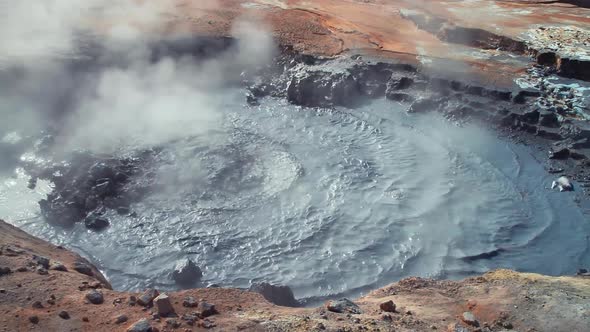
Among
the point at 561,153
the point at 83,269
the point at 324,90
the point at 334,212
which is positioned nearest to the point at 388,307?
the point at 334,212

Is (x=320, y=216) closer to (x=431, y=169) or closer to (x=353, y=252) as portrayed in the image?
(x=353, y=252)

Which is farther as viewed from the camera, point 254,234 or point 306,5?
point 306,5

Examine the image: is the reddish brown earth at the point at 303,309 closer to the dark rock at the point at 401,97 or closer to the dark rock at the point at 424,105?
the dark rock at the point at 424,105

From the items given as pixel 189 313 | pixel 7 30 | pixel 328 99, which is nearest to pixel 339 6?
pixel 328 99

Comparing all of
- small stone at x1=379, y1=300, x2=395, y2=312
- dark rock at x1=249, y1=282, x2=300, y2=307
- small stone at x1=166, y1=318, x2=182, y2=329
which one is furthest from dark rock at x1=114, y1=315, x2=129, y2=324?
small stone at x1=379, y1=300, x2=395, y2=312

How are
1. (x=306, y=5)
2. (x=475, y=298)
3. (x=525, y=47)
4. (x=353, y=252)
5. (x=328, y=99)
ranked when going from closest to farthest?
(x=475, y=298)
(x=353, y=252)
(x=328, y=99)
(x=525, y=47)
(x=306, y=5)

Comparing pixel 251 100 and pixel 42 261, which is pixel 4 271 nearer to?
pixel 42 261
